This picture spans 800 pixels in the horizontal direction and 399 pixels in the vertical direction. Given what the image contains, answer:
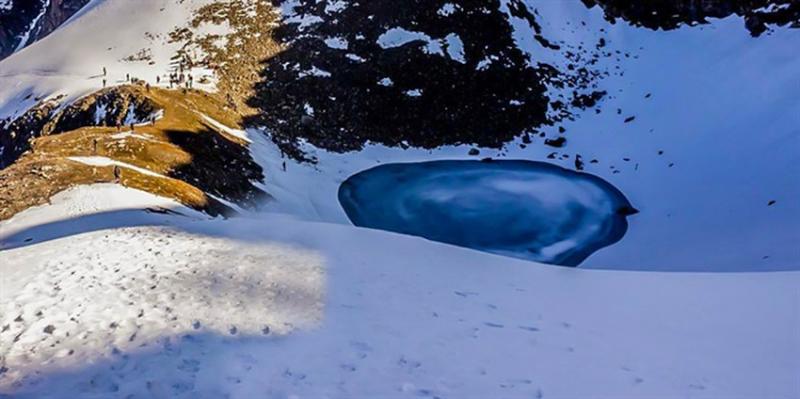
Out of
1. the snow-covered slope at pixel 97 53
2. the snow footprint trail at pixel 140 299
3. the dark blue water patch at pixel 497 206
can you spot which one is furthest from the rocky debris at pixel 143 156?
the snow footprint trail at pixel 140 299

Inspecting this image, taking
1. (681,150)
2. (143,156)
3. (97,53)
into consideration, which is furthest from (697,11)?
(97,53)

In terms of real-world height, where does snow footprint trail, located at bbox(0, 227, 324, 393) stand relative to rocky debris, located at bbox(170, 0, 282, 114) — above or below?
below

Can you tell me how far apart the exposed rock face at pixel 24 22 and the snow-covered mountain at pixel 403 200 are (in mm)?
52720

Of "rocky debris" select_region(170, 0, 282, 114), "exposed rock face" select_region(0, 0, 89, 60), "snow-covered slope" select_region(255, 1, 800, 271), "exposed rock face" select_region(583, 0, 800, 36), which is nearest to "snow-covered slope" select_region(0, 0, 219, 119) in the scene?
"rocky debris" select_region(170, 0, 282, 114)

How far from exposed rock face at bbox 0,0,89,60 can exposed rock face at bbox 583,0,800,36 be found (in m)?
102

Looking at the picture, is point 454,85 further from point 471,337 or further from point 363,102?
point 471,337

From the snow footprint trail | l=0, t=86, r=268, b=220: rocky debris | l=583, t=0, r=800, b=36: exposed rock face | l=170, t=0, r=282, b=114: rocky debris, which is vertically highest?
l=583, t=0, r=800, b=36: exposed rock face

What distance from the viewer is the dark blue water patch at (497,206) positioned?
112 feet

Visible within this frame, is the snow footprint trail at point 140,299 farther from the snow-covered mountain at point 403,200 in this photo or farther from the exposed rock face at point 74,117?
the exposed rock face at point 74,117

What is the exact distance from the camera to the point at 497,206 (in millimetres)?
38906

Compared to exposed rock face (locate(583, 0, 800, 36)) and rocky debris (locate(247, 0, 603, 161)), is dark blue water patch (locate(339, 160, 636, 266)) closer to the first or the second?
rocky debris (locate(247, 0, 603, 161))

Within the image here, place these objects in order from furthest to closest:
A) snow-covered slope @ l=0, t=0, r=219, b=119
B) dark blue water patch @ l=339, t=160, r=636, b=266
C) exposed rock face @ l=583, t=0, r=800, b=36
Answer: exposed rock face @ l=583, t=0, r=800, b=36 → snow-covered slope @ l=0, t=0, r=219, b=119 → dark blue water patch @ l=339, t=160, r=636, b=266

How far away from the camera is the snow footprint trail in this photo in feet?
26.3

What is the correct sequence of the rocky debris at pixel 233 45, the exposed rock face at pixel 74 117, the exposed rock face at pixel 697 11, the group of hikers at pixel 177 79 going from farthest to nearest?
the exposed rock face at pixel 697 11, the rocky debris at pixel 233 45, the group of hikers at pixel 177 79, the exposed rock face at pixel 74 117
